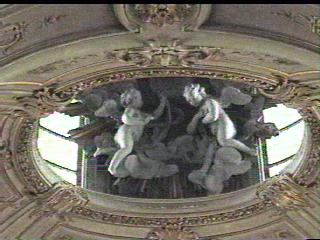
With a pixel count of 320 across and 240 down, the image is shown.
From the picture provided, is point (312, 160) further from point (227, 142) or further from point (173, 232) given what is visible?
point (173, 232)

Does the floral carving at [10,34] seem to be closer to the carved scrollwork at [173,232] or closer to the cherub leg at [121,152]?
the cherub leg at [121,152]

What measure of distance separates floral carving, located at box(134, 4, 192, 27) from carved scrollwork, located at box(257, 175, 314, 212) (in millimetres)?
3395

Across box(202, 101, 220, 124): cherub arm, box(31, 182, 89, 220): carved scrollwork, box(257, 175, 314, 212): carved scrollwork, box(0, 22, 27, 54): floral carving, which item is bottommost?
box(0, 22, 27, 54): floral carving

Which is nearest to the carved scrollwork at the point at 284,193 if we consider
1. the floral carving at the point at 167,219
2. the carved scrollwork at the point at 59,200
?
the floral carving at the point at 167,219

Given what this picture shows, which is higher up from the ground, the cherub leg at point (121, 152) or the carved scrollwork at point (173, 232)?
the cherub leg at point (121, 152)

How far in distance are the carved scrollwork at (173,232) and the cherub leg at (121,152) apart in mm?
810

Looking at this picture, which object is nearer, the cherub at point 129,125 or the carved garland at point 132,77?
the carved garland at point 132,77

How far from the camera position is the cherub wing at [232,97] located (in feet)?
41.9

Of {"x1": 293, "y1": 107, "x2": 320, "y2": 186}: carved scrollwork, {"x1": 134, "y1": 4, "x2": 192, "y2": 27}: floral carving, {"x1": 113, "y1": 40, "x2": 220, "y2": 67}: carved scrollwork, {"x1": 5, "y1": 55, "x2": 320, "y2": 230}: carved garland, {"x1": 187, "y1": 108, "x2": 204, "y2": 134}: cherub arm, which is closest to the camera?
{"x1": 134, "y1": 4, "x2": 192, "y2": 27}: floral carving

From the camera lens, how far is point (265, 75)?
11156mm

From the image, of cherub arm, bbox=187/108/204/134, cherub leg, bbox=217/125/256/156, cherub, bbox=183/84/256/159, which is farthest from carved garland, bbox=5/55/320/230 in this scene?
cherub arm, bbox=187/108/204/134

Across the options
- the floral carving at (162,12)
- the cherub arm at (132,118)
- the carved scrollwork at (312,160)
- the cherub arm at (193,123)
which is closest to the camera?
the floral carving at (162,12)

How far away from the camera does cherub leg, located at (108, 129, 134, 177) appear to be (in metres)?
13.2

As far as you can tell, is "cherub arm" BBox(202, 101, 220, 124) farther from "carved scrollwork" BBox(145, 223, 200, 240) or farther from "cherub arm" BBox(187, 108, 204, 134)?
"carved scrollwork" BBox(145, 223, 200, 240)
